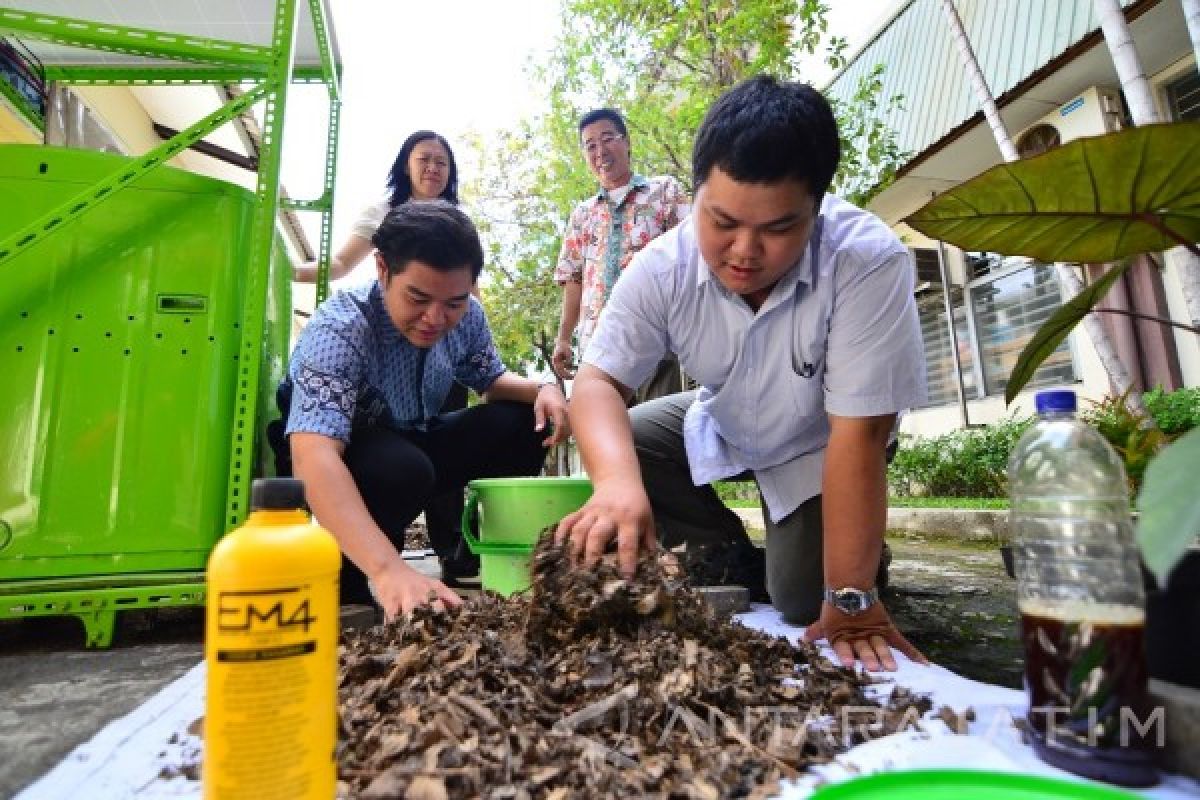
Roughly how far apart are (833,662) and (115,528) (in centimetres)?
190

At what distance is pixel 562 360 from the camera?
3617 millimetres

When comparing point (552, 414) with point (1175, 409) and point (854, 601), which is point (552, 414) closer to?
point (854, 601)

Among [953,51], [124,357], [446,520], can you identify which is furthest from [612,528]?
[953,51]

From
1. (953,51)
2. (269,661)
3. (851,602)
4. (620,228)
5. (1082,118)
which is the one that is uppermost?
(953,51)

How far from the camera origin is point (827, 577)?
5.33 feet

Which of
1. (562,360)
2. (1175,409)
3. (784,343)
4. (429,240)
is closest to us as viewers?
(784,343)

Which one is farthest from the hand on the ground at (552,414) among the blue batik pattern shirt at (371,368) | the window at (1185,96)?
the window at (1185,96)

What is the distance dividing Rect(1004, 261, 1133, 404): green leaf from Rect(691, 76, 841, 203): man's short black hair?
0.55m

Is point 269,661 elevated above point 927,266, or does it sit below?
below

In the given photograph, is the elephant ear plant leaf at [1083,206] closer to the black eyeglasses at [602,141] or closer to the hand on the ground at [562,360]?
the black eyeglasses at [602,141]

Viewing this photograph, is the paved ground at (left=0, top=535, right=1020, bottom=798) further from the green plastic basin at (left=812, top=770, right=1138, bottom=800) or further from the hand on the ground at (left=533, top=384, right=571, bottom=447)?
the hand on the ground at (left=533, top=384, right=571, bottom=447)

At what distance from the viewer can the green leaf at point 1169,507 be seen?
0.57 metres

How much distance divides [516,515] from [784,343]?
894 mm

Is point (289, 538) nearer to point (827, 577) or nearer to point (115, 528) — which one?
point (827, 577)
